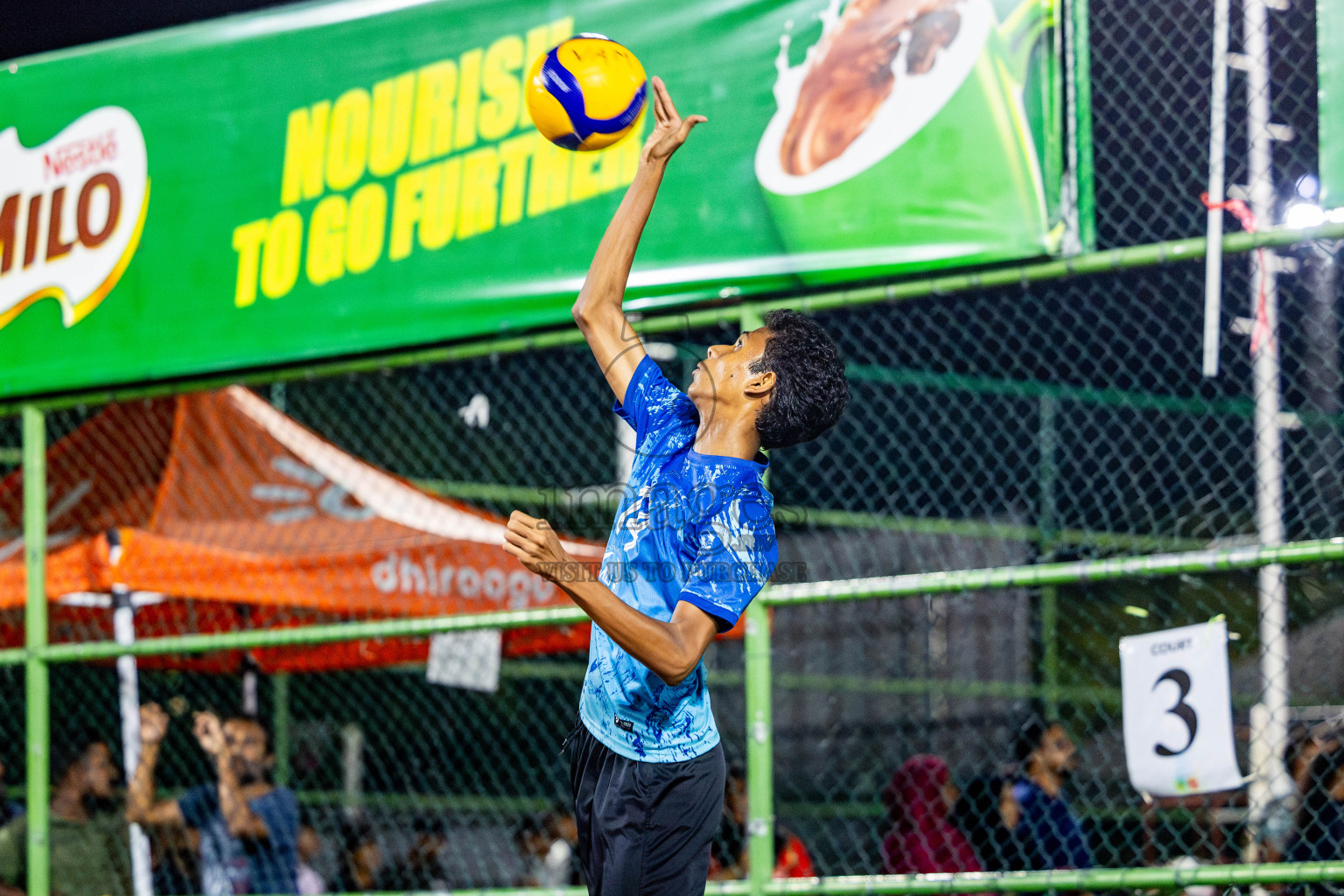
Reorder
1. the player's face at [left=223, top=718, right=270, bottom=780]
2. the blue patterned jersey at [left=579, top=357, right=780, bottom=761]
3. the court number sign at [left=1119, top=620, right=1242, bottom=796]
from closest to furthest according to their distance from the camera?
the blue patterned jersey at [left=579, top=357, right=780, bottom=761], the court number sign at [left=1119, top=620, right=1242, bottom=796], the player's face at [left=223, top=718, right=270, bottom=780]

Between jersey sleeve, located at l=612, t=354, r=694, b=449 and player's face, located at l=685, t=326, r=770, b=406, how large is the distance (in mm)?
81

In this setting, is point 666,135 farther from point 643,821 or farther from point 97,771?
point 97,771

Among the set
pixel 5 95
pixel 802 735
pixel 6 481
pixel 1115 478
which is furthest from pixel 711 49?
pixel 802 735

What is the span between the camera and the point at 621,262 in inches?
128

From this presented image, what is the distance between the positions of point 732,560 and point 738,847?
171 inches

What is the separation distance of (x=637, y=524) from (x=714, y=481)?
0.21 meters

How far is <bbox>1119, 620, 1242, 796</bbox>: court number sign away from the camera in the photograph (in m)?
3.94

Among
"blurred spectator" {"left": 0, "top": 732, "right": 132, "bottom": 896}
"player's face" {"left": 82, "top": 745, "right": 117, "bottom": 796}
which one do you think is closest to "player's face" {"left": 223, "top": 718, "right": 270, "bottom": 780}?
"blurred spectator" {"left": 0, "top": 732, "right": 132, "bottom": 896}

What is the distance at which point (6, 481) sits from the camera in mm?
6480

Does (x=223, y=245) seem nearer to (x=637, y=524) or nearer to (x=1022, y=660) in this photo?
(x=637, y=524)

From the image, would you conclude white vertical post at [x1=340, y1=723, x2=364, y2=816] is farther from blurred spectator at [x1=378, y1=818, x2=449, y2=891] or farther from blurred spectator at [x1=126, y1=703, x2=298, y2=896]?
blurred spectator at [x1=126, y1=703, x2=298, y2=896]

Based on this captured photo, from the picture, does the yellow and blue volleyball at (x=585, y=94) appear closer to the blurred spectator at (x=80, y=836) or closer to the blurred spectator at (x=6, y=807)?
the blurred spectator at (x=80, y=836)

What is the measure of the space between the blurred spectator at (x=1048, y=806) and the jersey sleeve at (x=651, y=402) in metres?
2.98

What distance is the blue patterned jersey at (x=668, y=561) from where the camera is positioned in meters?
2.89
